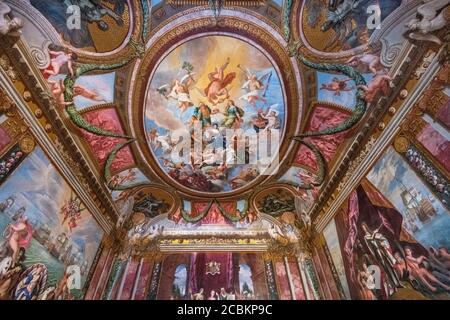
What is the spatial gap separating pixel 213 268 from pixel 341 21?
9.66 metres

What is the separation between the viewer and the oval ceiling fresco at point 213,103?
860 centimetres

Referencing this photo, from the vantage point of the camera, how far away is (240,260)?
11820mm

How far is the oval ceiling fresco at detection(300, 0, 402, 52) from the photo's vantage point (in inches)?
261

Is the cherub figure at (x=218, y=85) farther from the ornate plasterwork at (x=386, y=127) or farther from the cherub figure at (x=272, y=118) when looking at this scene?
the ornate plasterwork at (x=386, y=127)

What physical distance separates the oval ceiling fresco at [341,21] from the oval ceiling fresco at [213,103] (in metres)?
1.55

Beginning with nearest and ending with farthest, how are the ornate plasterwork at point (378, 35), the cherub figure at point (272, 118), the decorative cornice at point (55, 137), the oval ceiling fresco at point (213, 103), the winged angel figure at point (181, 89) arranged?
the ornate plasterwork at point (378, 35), the decorative cornice at point (55, 137), the oval ceiling fresco at point (213, 103), the winged angel figure at point (181, 89), the cherub figure at point (272, 118)

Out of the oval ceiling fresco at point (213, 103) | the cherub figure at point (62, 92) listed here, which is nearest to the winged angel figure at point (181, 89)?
the oval ceiling fresco at point (213, 103)

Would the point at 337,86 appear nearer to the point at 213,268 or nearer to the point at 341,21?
the point at 341,21

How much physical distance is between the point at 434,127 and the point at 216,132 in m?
6.16

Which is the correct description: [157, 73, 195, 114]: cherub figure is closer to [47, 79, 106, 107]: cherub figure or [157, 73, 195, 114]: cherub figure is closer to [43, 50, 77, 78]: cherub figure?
[47, 79, 106, 107]: cherub figure

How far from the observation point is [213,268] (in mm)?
11469

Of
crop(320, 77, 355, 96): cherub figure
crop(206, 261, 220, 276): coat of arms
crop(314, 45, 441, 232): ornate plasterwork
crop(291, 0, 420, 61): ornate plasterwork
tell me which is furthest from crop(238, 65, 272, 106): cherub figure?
crop(206, 261, 220, 276): coat of arms
